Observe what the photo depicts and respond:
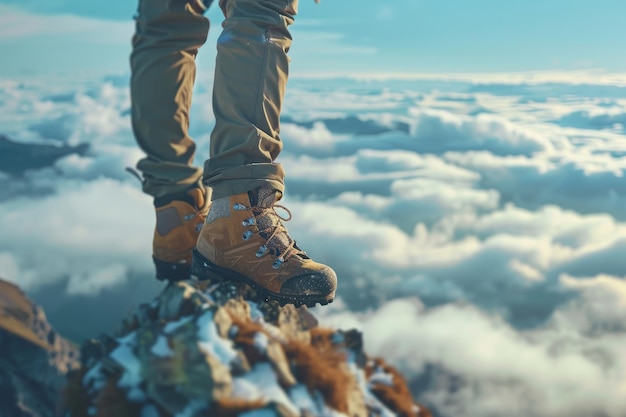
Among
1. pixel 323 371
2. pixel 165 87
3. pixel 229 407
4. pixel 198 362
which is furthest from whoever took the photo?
pixel 323 371

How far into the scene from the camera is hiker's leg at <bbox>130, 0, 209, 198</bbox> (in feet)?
12.1

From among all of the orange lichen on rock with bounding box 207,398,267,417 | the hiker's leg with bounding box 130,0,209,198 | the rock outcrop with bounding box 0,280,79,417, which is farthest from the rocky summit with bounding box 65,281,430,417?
the rock outcrop with bounding box 0,280,79,417

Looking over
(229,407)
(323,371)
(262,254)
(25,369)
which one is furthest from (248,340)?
(25,369)

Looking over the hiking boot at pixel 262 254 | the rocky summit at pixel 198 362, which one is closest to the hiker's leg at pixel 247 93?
the hiking boot at pixel 262 254

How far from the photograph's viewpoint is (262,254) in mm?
3342

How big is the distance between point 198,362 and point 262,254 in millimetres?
3992

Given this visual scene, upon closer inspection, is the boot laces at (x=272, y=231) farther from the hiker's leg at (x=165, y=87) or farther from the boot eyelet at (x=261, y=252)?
the hiker's leg at (x=165, y=87)

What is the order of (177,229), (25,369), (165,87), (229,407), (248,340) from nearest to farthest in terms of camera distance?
(165,87)
(177,229)
(229,407)
(248,340)
(25,369)

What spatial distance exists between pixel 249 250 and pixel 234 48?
3.87 ft

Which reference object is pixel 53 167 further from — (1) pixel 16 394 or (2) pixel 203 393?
(2) pixel 203 393

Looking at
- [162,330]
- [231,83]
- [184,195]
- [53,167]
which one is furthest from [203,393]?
[53,167]

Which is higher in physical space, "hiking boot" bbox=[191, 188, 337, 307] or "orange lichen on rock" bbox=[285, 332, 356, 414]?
"hiking boot" bbox=[191, 188, 337, 307]

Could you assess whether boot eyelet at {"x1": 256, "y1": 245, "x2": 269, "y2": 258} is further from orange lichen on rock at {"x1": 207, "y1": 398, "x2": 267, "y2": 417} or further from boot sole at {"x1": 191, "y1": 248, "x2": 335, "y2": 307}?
orange lichen on rock at {"x1": 207, "y1": 398, "x2": 267, "y2": 417}

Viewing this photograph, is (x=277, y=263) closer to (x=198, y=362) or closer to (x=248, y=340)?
(x=198, y=362)
